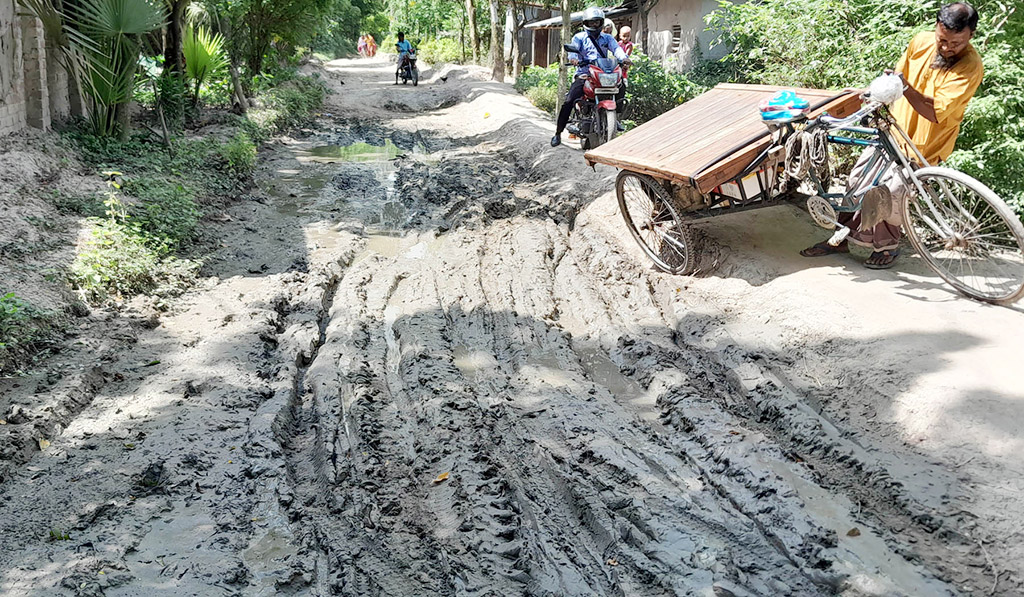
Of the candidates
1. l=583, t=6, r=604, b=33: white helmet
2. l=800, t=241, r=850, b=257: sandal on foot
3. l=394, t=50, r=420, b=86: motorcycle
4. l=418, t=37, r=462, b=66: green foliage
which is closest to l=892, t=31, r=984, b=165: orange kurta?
l=800, t=241, r=850, b=257: sandal on foot

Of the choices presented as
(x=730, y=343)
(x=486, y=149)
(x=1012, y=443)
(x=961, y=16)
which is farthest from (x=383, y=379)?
(x=486, y=149)

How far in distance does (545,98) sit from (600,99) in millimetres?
7639

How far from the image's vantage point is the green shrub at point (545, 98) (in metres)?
16.9

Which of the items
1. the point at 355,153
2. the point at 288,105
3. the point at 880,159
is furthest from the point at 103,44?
the point at 880,159

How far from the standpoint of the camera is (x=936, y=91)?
508 centimetres

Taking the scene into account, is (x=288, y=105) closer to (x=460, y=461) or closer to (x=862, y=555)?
(x=460, y=461)

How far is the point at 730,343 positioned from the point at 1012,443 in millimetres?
1725

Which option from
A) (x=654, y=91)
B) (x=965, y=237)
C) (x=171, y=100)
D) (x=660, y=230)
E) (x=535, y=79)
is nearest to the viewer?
(x=965, y=237)

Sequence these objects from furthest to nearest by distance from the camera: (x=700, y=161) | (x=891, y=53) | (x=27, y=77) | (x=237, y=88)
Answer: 1. (x=237, y=88)
2. (x=27, y=77)
3. (x=891, y=53)
4. (x=700, y=161)

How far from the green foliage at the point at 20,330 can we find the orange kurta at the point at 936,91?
19.4ft

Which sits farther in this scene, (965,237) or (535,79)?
(535,79)

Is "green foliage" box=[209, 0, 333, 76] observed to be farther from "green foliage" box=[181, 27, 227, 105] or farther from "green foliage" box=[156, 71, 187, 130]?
"green foliage" box=[156, 71, 187, 130]

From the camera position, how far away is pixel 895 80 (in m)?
4.68

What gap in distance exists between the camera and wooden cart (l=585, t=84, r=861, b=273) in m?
5.19
